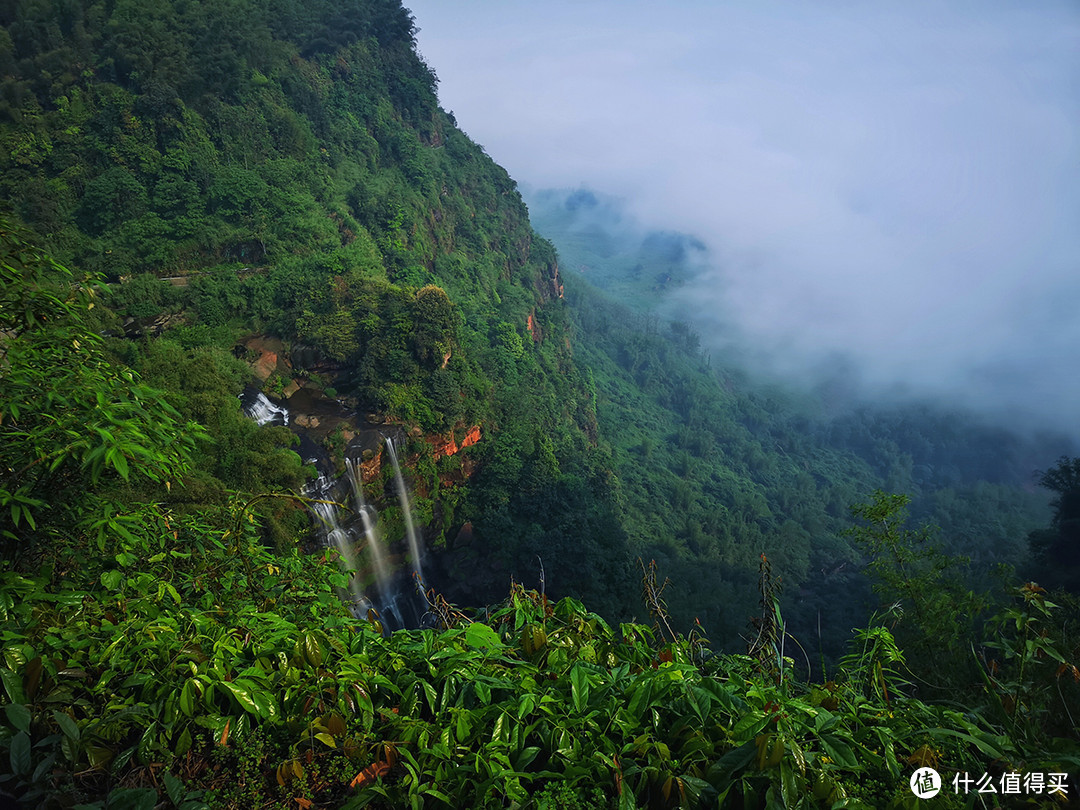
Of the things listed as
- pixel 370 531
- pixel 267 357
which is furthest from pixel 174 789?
pixel 267 357

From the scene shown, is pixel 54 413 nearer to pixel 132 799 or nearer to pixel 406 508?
pixel 132 799

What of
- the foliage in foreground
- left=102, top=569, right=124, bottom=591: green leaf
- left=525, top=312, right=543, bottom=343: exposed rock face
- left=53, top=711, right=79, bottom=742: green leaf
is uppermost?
left=102, top=569, right=124, bottom=591: green leaf

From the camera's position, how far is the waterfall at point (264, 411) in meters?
15.6

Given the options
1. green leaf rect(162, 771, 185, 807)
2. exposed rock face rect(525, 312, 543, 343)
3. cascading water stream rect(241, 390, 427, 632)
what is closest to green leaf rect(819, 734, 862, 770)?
green leaf rect(162, 771, 185, 807)

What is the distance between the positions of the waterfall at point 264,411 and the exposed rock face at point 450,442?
4.70 meters

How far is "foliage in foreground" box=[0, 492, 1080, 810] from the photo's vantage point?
187 cm

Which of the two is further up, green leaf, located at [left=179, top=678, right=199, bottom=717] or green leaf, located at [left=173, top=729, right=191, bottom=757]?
green leaf, located at [left=179, top=678, right=199, bottom=717]

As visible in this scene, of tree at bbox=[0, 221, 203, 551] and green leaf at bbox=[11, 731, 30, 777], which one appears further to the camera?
tree at bbox=[0, 221, 203, 551]

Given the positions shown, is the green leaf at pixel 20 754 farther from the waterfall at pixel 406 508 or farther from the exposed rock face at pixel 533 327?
the exposed rock face at pixel 533 327

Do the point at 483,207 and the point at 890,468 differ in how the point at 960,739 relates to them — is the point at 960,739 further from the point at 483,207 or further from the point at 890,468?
the point at 890,468

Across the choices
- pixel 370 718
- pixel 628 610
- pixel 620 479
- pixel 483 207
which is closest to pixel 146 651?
pixel 370 718

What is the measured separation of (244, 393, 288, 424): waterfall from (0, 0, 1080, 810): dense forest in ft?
1.37

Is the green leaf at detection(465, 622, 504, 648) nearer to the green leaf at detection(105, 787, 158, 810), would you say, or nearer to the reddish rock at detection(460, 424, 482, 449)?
the green leaf at detection(105, 787, 158, 810)

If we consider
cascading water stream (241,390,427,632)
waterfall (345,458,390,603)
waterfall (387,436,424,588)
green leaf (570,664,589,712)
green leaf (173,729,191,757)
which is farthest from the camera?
waterfall (387,436,424,588)
